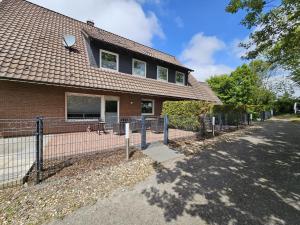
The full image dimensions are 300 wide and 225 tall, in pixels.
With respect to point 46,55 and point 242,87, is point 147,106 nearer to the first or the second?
point 46,55

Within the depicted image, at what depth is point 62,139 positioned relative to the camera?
762 cm

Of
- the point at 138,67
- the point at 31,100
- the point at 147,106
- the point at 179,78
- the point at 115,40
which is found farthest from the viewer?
the point at 179,78

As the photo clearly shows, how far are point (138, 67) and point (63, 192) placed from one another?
11.2 meters

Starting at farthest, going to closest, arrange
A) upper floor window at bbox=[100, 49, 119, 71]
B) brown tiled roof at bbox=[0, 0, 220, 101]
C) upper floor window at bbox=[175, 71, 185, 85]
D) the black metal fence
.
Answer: upper floor window at bbox=[175, 71, 185, 85], upper floor window at bbox=[100, 49, 119, 71], brown tiled roof at bbox=[0, 0, 220, 101], the black metal fence

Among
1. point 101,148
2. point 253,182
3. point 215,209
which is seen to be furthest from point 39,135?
point 253,182

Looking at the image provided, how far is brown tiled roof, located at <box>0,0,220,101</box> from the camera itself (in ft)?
27.5

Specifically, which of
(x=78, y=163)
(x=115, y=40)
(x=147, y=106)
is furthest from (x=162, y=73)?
(x=78, y=163)

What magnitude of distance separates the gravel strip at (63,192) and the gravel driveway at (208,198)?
0.27 metres

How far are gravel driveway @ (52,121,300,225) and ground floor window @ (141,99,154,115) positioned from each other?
27.6 feet

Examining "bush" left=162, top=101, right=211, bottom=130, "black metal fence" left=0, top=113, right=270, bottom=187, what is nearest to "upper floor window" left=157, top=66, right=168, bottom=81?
"bush" left=162, top=101, right=211, bottom=130

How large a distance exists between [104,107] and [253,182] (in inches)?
363

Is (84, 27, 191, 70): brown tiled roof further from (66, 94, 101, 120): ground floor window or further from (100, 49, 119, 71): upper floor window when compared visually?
(66, 94, 101, 120): ground floor window

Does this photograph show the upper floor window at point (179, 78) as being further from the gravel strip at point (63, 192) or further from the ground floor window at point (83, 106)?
the gravel strip at point (63, 192)

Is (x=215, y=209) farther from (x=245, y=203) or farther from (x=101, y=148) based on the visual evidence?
(x=101, y=148)
